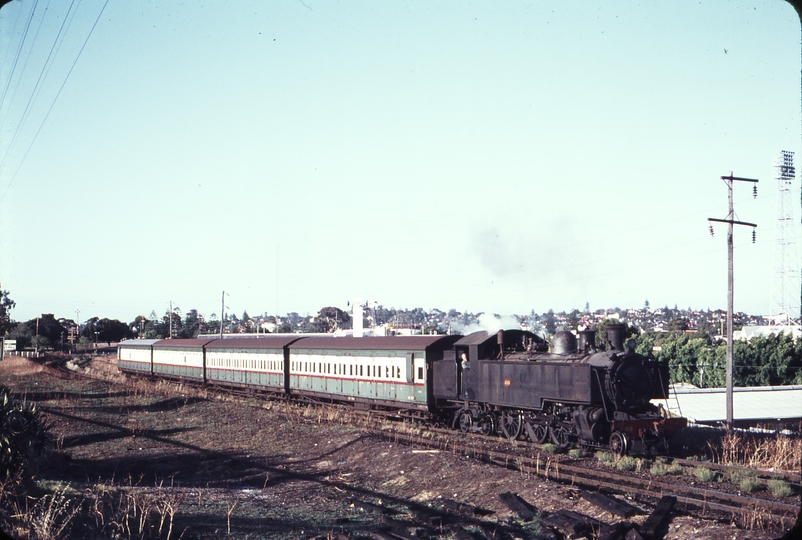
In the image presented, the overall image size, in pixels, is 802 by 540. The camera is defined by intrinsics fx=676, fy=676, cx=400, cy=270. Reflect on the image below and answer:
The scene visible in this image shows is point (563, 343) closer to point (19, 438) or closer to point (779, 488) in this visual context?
point (779, 488)

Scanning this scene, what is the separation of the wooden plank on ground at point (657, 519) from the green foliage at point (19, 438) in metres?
11.7

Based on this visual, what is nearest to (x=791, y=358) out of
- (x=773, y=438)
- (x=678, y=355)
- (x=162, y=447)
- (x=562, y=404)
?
(x=678, y=355)

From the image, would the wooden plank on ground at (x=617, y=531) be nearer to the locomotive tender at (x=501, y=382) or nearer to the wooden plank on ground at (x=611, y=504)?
the wooden plank on ground at (x=611, y=504)

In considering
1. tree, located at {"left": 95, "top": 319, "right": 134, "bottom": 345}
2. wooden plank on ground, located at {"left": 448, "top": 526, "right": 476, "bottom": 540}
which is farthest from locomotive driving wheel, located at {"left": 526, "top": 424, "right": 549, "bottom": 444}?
tree, located at {"left": 95, "top": 319, "right": 134, "bottom": 345}

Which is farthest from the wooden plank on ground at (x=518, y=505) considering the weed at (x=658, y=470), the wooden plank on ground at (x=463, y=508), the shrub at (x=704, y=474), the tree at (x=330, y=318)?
the tree at (x=330, y=318)

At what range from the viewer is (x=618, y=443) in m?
16.6

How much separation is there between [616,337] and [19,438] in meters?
14.4

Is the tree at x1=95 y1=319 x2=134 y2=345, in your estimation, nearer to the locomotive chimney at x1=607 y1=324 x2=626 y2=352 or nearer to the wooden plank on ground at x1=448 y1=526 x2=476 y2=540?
the locomotive chimney at x1=607 y1=324 x2=626 y2=352

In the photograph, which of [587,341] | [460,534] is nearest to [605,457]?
[587,341]

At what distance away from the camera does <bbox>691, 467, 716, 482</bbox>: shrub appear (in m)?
13.9

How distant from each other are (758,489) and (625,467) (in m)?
3.01

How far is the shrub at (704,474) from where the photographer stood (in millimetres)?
13906

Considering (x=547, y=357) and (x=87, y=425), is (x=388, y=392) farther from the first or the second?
(x=87, y=425)

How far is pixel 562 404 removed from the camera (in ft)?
59.2
